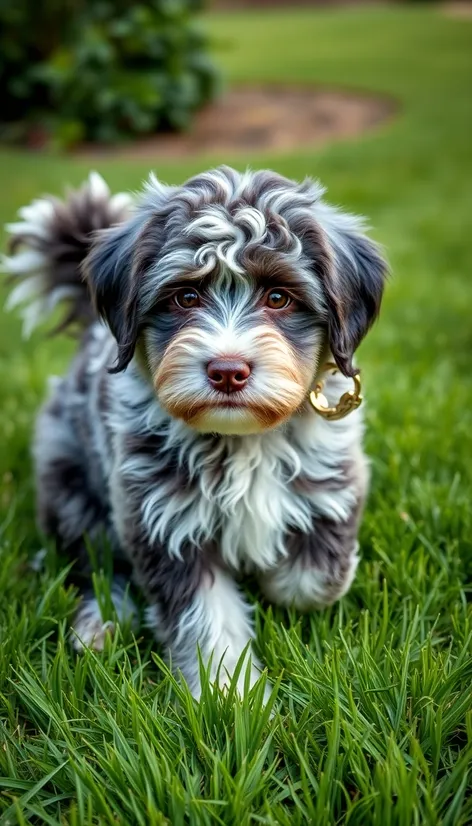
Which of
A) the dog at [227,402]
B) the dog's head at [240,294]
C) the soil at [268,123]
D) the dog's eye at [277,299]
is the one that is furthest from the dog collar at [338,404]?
the soil at [268,123]

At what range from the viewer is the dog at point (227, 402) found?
2854 mm

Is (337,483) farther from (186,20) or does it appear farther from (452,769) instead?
(186,20)

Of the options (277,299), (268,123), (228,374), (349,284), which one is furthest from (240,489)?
(268,123)

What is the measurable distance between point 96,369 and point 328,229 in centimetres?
151

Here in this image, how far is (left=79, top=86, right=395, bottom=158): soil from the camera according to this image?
1398cm

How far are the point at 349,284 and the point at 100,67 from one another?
1251cm

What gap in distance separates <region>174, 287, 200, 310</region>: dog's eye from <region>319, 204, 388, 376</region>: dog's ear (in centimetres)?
48

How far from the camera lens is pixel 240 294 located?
2961 mm

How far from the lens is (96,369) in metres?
4.05

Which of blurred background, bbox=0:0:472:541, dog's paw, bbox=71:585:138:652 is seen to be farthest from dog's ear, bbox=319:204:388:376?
dog's paw, bbox=71:585:138:652

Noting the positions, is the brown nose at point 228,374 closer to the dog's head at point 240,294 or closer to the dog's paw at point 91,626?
the dog's head at point 240,294

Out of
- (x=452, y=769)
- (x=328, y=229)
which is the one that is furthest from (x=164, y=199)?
(x=452, y=769)

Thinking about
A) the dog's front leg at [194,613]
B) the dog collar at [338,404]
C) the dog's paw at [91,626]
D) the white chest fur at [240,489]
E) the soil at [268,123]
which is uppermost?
the soil at [268,123]

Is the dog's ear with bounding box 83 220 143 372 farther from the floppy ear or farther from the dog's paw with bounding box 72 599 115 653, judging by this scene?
the dog's paw with bounding box 72 599 115 653
